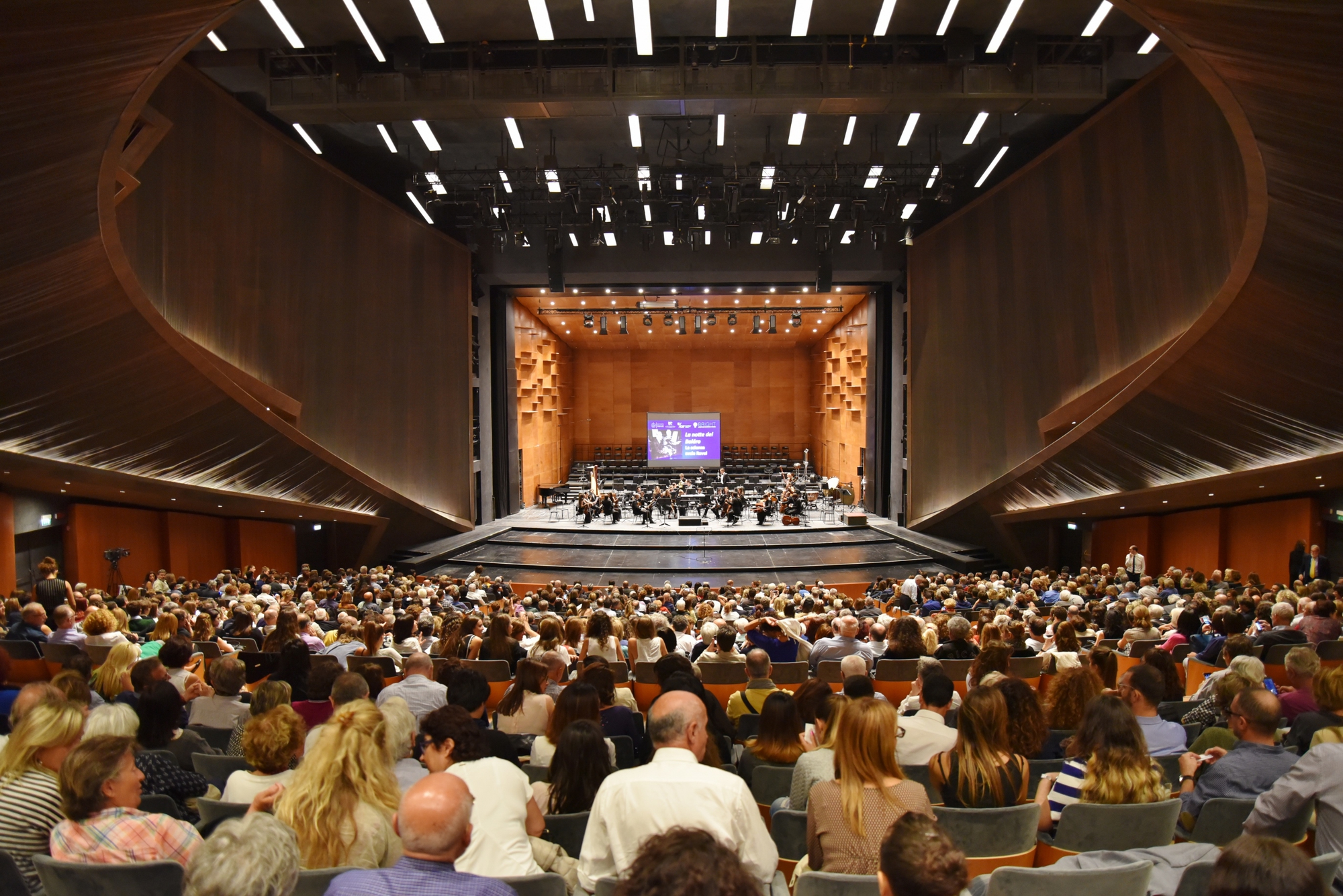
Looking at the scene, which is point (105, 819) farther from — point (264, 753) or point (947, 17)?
point (947, 17)

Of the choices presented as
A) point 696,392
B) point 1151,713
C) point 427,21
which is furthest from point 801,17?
point 696,392

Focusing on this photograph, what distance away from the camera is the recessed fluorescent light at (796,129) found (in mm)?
13055

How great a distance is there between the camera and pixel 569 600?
33.6ft

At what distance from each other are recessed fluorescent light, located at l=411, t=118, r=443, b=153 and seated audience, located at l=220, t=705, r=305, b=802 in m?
12.2

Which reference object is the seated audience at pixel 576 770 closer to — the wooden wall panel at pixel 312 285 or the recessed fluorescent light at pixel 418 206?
the wooden wall panel at pixel 312 285

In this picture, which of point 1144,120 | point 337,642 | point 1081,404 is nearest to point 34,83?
point 337,642

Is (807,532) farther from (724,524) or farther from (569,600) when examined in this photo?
(569,600)

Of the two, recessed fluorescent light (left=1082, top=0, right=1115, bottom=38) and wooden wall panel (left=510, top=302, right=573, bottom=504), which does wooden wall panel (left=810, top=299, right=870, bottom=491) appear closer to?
wooden wall panel (left=510, top=302, right=573, bottom=504)

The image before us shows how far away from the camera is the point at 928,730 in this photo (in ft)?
11.3

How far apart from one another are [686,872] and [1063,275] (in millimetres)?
12595

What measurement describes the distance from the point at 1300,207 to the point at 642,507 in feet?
53.8

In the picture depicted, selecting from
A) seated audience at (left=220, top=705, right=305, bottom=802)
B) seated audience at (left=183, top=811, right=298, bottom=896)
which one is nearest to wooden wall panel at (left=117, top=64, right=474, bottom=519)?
seated audience at (left=220, top=705, right=305, bottom=802)

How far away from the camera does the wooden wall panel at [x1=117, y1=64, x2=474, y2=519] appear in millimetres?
10070

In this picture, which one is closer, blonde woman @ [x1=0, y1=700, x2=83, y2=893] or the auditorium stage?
blonde woman @ [x1=0, y1=700, x2=83, y2=893]
